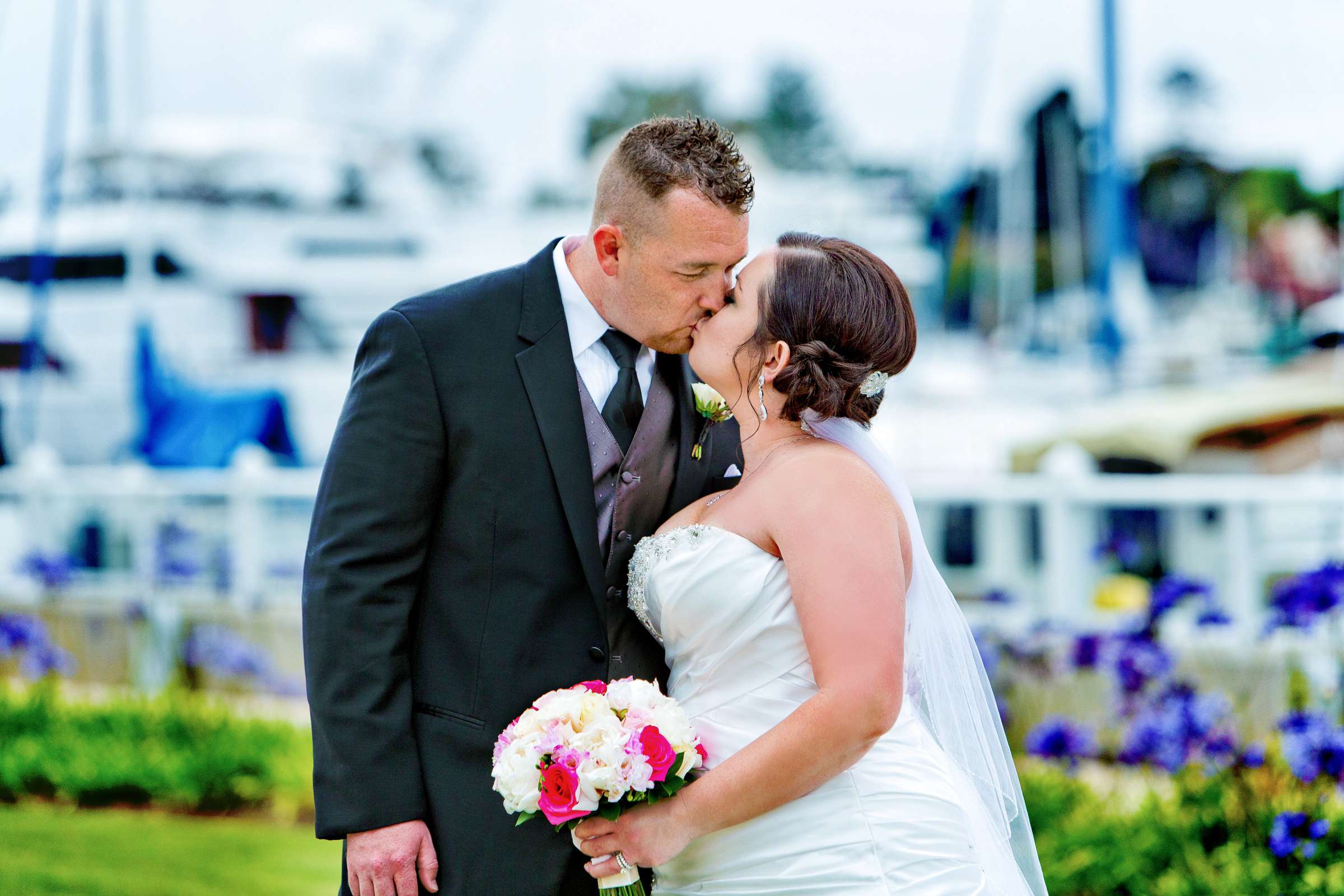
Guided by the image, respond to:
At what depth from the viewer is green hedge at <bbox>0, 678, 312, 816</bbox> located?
627 cm

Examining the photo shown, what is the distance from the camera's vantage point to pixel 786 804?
238cm

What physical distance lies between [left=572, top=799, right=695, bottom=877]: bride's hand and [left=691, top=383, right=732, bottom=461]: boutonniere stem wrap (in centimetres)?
81

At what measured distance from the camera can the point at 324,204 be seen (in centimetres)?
2589

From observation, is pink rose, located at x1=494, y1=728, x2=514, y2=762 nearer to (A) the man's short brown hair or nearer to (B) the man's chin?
(B) the man's chin

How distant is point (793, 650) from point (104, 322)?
21442mm

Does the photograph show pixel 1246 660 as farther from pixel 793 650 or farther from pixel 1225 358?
pixel 1225 358

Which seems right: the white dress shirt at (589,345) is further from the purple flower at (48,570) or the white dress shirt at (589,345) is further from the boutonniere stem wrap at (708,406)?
the purple flower at (48,570)

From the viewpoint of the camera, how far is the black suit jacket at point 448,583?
238 cm

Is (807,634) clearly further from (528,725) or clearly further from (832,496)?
(528,725)

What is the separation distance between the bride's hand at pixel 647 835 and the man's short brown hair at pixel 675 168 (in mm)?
1158

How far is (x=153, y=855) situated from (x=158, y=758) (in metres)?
0.93

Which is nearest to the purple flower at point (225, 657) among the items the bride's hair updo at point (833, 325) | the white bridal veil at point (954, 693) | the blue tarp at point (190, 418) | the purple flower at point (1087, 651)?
the purple flower at point (1087, 651)

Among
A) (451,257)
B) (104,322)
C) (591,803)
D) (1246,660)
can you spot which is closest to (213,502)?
(1246,660)

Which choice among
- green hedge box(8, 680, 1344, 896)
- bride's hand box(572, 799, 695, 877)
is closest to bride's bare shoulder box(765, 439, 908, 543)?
bride's hand box(572, 799, 695, 877)
